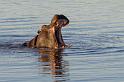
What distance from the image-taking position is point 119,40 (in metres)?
20.6

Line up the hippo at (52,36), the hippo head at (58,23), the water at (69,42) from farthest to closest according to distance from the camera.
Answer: the hippo at (52,36) < the hippo head at (58,23) < the water at (69,42)

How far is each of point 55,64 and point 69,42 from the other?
4.55 m

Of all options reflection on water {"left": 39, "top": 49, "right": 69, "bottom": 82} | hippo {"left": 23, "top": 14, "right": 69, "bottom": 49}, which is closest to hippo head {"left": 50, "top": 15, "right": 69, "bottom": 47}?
hippo {"left": 23, "top": 14, "right": 69, "bottom": 49}

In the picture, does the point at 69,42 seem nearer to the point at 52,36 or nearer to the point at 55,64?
the point at 52,36

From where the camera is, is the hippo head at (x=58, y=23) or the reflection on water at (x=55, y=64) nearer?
the reflection on water at (x=55, y=64)

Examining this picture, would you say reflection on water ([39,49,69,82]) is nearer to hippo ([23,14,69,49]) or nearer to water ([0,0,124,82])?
water ([0,0,124,82])

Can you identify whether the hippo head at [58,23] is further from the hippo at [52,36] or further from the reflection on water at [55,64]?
the reflection on water at [55,64]

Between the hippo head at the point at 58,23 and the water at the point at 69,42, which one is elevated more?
the hippo head at the point at 58,23

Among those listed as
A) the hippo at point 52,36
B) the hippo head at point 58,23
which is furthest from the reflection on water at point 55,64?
the hippo head at point 58,23

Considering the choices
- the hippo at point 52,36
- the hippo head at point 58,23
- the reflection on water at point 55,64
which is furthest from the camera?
the hippo at point 52,36

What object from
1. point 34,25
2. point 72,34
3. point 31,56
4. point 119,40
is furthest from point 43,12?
point 31,56

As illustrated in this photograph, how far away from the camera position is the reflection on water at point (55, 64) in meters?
14.3

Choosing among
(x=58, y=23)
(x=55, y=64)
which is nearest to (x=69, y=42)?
(x=58, y=23)

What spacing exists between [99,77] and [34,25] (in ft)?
36.5
